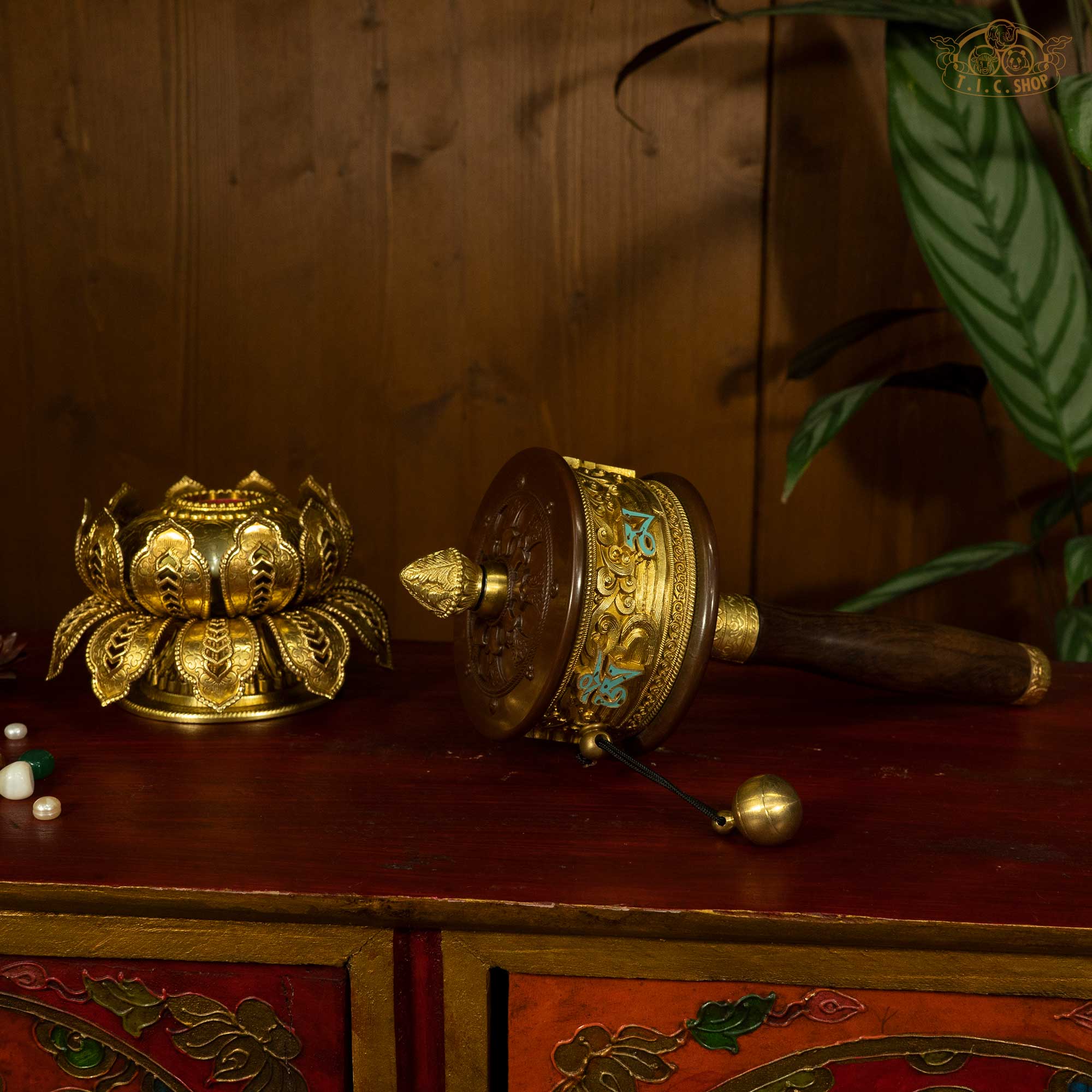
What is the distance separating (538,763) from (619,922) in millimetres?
234

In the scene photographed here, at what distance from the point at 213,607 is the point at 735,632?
0.45m

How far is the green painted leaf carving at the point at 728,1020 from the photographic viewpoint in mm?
713

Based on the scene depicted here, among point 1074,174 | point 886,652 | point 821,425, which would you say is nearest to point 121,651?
point 886,652

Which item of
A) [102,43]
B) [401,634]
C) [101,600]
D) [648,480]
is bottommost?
[401,634]

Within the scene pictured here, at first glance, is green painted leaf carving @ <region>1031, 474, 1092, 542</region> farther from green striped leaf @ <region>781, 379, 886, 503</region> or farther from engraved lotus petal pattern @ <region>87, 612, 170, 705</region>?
engraved lotus petal pattern @ <region>87, 612, 170, 705</region>

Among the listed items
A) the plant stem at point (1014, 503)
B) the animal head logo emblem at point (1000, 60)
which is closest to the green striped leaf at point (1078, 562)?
the plant stem at point (1014, 503)

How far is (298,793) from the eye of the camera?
84 cm

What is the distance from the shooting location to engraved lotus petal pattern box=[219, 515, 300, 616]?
934 mm

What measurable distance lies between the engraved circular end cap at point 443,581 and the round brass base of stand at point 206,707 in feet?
0.72

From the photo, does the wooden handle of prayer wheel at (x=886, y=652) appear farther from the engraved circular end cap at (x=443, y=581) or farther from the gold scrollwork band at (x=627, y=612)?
the engraved circular end cap at (x=443, y=581)

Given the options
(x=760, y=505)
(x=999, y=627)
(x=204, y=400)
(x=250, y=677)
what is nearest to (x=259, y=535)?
(x=250, y=677)

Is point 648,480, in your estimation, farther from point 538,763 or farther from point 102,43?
point 102,43

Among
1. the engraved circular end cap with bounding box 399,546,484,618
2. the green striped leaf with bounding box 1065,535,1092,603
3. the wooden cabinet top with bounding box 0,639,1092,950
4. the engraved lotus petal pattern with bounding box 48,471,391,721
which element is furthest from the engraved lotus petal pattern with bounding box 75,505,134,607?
the green striped leaf with bounding box 1065,535,1092,603

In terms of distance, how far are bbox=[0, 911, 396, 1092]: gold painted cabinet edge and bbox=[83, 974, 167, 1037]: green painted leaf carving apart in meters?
0.02
